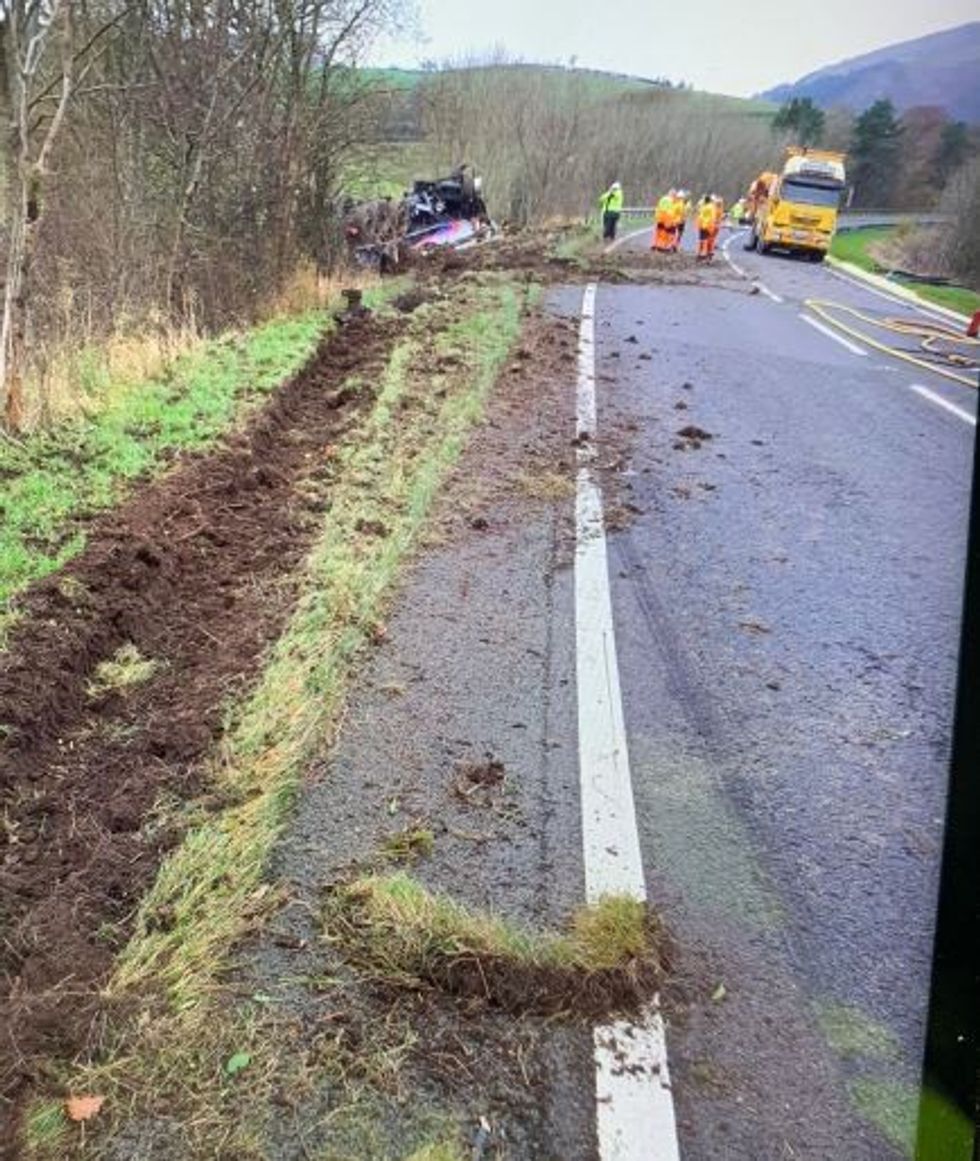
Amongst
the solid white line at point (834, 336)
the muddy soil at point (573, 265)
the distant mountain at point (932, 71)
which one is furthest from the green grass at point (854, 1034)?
the muddy soil at point (573, 265)

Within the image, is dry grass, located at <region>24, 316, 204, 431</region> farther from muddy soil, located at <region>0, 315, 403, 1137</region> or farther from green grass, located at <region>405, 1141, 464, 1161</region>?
green grass, located at <region>405, 1141, 464, 1161</region>

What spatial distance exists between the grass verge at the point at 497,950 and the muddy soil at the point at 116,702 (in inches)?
24.4

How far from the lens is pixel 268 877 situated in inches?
104

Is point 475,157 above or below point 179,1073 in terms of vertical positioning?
above

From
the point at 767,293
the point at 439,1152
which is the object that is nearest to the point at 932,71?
the point at 439,1152

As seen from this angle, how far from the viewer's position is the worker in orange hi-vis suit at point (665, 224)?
23.3m

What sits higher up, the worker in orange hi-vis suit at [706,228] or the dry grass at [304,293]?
the worker in orange hi-vis suit at [706,228]

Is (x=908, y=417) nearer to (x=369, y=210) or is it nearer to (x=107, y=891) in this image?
(x=107, y=891)

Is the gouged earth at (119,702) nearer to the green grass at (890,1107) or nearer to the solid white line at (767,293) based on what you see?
the green grass at (890,1107)

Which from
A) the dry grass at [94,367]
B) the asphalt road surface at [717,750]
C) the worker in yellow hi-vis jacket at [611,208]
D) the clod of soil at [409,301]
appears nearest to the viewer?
the asphalt road surface at [717,750]

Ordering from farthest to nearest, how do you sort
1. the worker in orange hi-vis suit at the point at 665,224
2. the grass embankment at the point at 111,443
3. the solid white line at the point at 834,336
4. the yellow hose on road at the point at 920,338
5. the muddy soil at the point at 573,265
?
the worker in orange hi-vis suit at the point at 665,224 → the muddy soil at the point at 573,265 → the solid white line at the point at 834,336 → the yellow hose on road at the point at 920,338 → the grass embankment at the point at 111,443

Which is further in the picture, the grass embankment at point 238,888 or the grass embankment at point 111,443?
the grass embankment at point 111,443

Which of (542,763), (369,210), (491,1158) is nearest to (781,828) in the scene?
(542,763)

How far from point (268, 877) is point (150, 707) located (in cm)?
119
